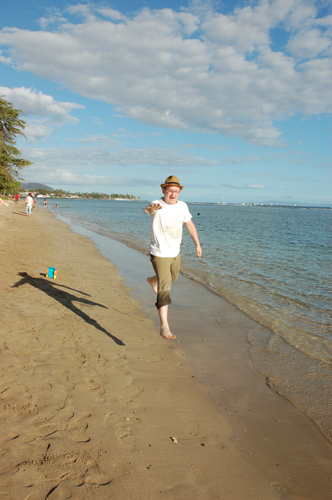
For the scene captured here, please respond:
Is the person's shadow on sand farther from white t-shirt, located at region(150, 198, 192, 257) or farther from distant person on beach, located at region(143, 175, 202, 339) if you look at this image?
white t-shirt, located at region(150, 198, 192, 257)

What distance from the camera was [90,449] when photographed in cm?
255

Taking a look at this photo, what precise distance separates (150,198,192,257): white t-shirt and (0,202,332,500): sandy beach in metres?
1.57

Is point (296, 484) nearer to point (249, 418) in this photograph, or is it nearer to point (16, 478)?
point (249, 418)

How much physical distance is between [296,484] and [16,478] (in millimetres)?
2144

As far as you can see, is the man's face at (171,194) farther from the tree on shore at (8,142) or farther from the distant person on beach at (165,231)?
the tree on shore at (8,142)

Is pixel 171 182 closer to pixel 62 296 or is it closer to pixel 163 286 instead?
pixel 163 286

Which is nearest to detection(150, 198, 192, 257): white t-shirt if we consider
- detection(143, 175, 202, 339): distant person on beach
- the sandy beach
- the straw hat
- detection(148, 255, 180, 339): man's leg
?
detection(143, 175, 202, 339): distant person on beach

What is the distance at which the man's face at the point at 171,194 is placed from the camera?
14.5 feet

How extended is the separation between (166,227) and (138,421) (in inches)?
97.7

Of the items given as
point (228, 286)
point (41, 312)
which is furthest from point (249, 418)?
point (228, 286)

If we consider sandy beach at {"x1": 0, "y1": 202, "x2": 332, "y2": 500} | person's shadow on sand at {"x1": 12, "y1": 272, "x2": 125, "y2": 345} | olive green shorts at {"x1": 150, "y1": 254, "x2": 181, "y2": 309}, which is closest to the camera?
sandy beach at {"x1": 0, "y1": 202, "x2": 332, "y2": 500}

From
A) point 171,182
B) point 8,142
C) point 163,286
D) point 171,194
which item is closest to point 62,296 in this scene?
point 163,286

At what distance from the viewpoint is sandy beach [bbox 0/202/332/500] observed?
234cm

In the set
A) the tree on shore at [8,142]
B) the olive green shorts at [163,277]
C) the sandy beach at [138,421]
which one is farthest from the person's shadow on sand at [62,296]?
the tree on shore at [8,142]
